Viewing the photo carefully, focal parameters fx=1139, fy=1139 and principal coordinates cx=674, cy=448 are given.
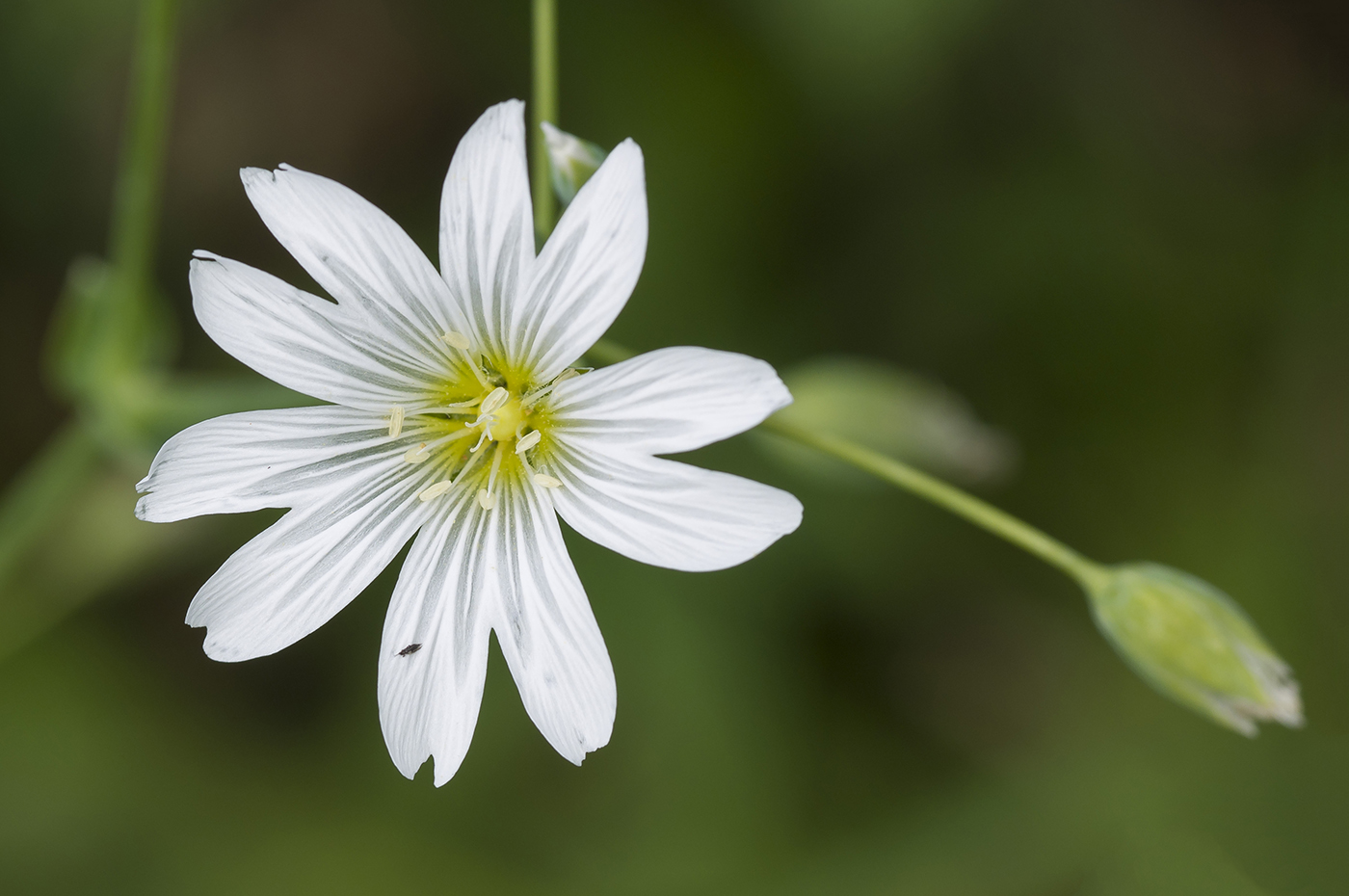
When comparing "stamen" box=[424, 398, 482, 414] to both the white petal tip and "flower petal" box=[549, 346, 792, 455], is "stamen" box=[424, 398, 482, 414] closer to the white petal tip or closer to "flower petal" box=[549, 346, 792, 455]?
"flower petal" box=[549, 346, 792, 455]

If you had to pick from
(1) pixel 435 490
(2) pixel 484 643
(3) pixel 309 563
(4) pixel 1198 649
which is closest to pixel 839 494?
(4) pixel 1198 649

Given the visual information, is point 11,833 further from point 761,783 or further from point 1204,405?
point 1204,405

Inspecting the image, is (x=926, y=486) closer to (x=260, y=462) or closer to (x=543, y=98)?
(x=543, y=98)

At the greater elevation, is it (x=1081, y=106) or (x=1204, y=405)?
(x=1081, y=106)

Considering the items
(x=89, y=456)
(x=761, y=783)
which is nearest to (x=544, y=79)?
(x=89, y=456)

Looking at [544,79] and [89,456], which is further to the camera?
[89,456]

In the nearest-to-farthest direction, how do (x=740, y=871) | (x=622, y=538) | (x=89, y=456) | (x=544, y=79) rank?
(x=622, y=538) < (x=544, y=79) < (x=89, y=456) < (x=740, y=871)

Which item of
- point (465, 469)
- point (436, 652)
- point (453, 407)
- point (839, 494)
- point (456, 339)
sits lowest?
point (839, 494)
